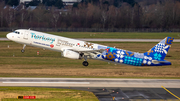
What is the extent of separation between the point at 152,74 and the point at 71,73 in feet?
53.7

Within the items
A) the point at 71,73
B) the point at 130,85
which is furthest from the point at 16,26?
the point at 130,85

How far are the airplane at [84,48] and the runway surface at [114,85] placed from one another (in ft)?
15.6

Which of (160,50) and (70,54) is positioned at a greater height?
(160,50)

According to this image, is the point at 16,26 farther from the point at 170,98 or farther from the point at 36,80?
the point at 170,98

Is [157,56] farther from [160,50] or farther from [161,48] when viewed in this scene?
[161,48]

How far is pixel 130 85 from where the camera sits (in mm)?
42500

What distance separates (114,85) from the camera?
42406 millimetres

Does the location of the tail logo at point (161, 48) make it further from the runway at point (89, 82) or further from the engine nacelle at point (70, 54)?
the engine nacelle at point (70, 54)

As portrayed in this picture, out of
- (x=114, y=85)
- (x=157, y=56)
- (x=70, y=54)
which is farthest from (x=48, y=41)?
(x=157, y=56)

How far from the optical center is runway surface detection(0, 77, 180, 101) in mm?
36219

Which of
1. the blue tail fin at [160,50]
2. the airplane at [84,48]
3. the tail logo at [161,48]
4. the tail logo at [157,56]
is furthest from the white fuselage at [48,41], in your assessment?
the tail logo at [161,48]

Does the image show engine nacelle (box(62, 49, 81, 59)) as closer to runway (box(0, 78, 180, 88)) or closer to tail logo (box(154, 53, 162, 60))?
runway (box(0, 78, 180, 88))

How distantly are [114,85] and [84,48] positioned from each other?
33.5 ft

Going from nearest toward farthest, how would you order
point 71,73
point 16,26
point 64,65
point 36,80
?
point 36,80 → point 71,73 → point 64,65 → point 16,26
